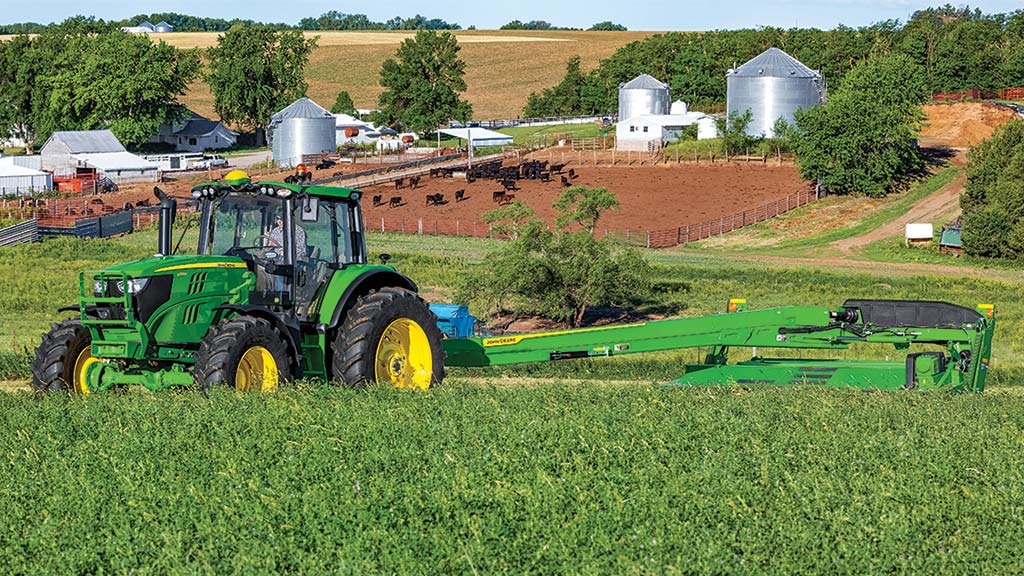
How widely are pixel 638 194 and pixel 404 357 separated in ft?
173

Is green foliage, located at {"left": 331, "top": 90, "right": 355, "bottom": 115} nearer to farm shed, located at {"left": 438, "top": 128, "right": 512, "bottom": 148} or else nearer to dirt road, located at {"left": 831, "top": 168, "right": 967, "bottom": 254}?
farm shed, located at {"left": 438, "top": 128, "right": 512, "bottom": 148}

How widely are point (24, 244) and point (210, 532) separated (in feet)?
144

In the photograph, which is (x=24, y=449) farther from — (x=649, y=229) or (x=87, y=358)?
(x=649, y=229)

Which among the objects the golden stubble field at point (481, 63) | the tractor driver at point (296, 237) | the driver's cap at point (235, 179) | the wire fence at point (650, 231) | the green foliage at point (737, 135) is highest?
the golden stubble field at point (481, 63)

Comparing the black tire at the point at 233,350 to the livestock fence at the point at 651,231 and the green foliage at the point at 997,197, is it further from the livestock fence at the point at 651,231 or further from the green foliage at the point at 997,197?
the livestock fence at the point at 651,231

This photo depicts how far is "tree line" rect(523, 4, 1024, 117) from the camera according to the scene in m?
102

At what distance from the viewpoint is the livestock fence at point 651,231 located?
56.9 m

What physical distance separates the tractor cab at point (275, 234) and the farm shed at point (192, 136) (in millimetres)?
90634

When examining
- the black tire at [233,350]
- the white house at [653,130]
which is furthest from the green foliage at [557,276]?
the white house at [653,130]

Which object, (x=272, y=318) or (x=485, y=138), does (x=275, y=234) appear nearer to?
(x=272, y=318)

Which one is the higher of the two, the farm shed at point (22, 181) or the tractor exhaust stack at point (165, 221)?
the tractor exhaust stack at point (165, 221)

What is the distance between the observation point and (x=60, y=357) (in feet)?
46.9

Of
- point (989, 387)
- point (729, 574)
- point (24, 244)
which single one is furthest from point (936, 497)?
point (24, 244)

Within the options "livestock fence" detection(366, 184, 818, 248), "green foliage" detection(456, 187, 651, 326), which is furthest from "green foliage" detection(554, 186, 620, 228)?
"livestock fence" detection(366, 184, 818, 248)
